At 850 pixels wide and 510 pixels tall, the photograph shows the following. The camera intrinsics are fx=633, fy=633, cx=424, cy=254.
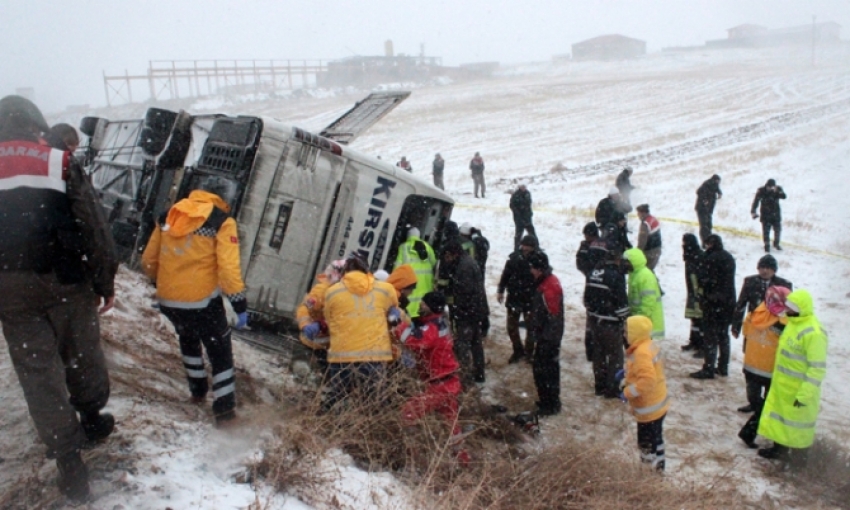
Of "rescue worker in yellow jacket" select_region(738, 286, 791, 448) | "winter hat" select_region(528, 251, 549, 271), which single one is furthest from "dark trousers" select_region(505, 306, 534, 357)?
"rescue worker in yellow jacket" select_region(738, 286, 791, 448)

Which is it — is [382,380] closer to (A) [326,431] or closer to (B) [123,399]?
(A) [326,431]

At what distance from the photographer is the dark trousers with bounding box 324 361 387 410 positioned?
4309 millimetres

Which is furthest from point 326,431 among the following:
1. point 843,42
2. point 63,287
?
point 843,42

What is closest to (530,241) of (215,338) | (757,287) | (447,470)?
(757,287)

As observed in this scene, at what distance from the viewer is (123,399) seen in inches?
159

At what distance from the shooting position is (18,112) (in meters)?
3.03

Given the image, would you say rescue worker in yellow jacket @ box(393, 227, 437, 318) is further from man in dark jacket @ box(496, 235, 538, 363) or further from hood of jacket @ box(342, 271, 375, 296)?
hood of jacket @ box(342, 271, 375, 296)

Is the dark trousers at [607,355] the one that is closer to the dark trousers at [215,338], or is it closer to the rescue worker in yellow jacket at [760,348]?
the rescue worker in yellow jacket at [760,348]

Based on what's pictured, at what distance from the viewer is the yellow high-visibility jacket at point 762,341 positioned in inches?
217

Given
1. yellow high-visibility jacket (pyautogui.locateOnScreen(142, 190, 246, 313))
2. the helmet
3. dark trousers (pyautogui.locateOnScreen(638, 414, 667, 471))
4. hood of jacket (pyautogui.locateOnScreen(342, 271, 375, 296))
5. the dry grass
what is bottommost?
dark trousers (pyautogui.locateOnScreen(638, 414, 667, 471))

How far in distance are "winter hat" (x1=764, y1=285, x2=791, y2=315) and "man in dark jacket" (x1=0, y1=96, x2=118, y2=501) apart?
16.6ft

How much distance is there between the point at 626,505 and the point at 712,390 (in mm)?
3698

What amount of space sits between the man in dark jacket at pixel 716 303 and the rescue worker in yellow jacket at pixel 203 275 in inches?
212

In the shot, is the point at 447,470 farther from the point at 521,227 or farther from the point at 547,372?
the point at 521,227
